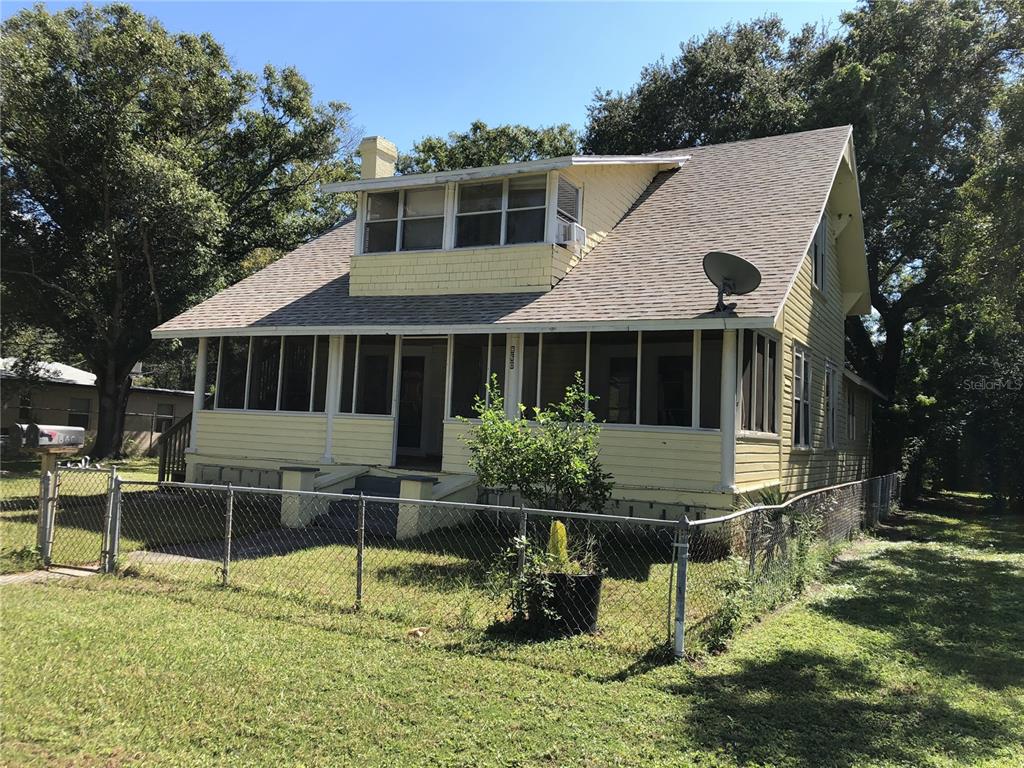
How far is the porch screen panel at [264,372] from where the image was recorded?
46.4 ft

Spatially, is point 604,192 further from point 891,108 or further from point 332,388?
point 891,108

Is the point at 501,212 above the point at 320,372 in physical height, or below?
above

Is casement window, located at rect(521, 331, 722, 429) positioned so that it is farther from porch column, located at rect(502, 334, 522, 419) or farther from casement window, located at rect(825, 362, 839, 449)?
casement window, located at rect(825, 362, 839, 449)

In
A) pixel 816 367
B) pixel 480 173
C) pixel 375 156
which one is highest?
pixel 375 156

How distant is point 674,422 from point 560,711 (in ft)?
22.7

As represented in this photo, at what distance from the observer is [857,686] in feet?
16.6

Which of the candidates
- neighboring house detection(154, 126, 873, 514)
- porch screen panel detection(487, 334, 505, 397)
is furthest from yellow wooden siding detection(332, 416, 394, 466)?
porch screen panel detection(487, 334, 505, 397)

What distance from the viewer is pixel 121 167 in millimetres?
21484

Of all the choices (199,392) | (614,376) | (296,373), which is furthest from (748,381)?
(199,392)

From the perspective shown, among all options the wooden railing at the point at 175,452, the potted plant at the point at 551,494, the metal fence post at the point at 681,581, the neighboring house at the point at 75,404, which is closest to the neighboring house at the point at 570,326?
the wooden railing at the point at 175,452

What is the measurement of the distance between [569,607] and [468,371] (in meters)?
8.48

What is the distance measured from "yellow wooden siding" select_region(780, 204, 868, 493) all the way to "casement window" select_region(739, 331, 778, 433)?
286 mm

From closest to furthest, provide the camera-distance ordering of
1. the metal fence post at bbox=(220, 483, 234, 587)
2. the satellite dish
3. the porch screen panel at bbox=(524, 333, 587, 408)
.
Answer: the metal fence post at bbox=(220, 483, 234, 587) → the satellite dish → the porch screen panel at bbox=(524, 333, 587, 408)

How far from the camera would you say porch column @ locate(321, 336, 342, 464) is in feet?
42.8
